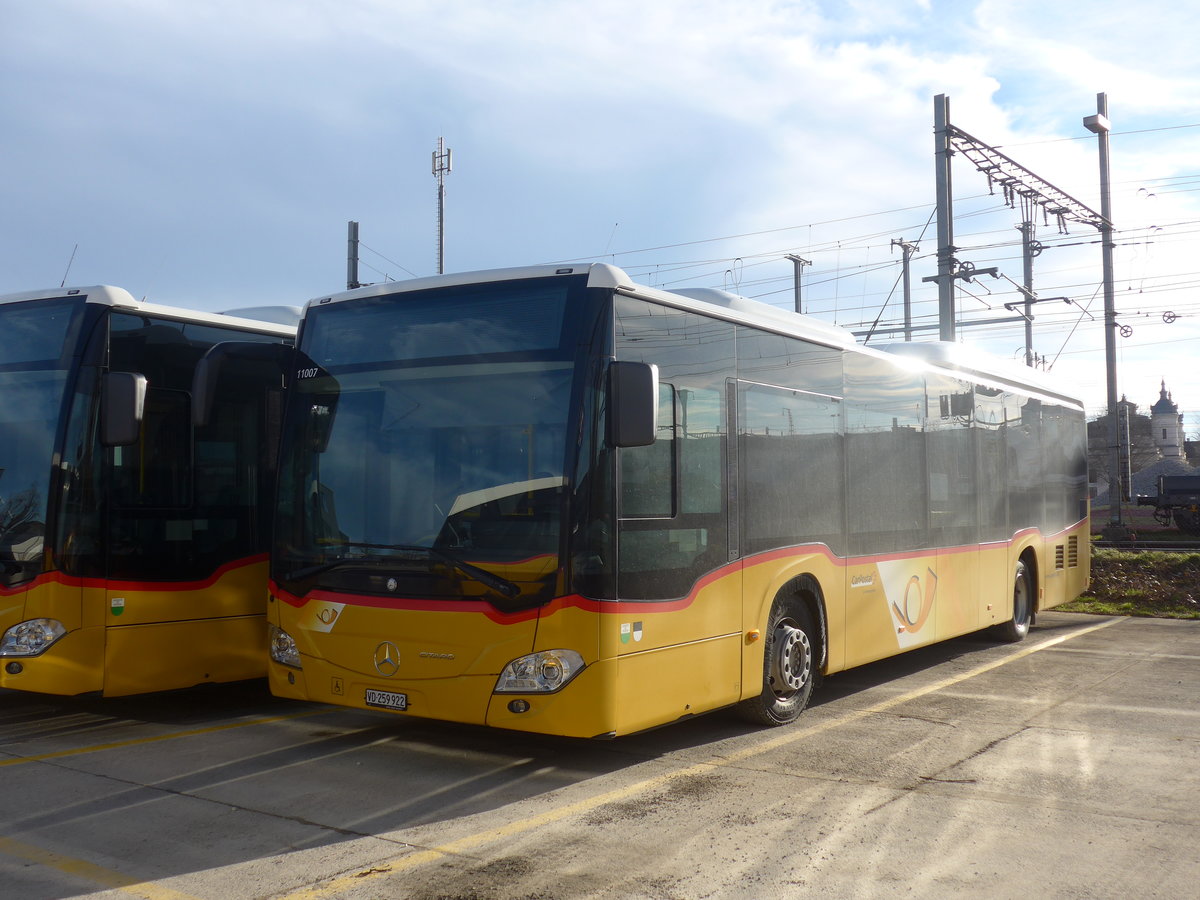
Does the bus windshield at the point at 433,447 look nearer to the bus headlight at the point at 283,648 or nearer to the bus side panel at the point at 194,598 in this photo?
the bus headlight at the point at 283,648

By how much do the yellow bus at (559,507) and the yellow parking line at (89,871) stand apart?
1951 mm

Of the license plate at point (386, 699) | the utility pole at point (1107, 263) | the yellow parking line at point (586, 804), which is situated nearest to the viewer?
the yellow parking line at point (586, 804)

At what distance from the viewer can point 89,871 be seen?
491cm

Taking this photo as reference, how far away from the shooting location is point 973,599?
11297 mm

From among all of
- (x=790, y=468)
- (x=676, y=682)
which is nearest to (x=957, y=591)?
(x=790, y=468)

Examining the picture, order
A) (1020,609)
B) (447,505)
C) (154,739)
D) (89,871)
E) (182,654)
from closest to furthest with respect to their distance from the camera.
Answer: (89,871), (447,505), (154,739), (182,654), (1020,609)

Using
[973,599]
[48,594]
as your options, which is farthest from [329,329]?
[973,599]

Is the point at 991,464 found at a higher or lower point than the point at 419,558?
higher

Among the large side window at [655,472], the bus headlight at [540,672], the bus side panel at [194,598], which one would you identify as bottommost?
the bus headlight at [540,672]

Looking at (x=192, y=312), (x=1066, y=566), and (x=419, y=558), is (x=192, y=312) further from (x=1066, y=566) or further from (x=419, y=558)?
(x=1066, y=566)

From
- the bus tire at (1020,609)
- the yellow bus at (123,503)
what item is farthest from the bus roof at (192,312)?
the bus tire at (1020,609)

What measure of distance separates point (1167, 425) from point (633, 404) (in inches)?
4673

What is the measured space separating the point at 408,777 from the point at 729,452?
2.84m

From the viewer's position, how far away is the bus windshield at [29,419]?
7754 mm
